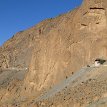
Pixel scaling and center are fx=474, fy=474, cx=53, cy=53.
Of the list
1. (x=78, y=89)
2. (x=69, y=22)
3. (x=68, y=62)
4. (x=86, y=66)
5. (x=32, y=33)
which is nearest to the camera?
(x=78, y=89)

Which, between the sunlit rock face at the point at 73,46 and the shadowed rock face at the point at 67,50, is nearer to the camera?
the sunlit rock face at the point at 73,46

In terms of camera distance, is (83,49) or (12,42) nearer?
(83,49)

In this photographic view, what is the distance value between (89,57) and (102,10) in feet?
20.9

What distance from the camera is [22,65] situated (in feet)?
358

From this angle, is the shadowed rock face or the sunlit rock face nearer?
the sunlit rock face

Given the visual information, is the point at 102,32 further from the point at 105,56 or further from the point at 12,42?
the point at 12,42

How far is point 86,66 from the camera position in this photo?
186ft

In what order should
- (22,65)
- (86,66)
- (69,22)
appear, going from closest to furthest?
(86,66) < (69,22) < (22,65)

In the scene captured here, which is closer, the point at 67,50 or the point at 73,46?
the point at 73,46

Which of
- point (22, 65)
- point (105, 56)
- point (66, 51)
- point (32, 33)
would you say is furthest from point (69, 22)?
point (32, 33)

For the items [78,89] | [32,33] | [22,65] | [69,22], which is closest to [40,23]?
[32,33]

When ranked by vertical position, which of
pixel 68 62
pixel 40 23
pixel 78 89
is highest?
pixel 40 23

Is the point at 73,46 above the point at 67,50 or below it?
above

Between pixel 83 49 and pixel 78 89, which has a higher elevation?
pixel 83 49
